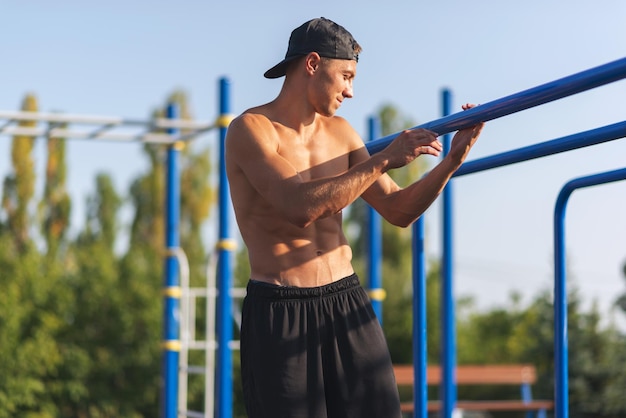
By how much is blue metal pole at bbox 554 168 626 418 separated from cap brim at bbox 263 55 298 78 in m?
0.97

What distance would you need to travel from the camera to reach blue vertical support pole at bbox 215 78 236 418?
19.4 ft

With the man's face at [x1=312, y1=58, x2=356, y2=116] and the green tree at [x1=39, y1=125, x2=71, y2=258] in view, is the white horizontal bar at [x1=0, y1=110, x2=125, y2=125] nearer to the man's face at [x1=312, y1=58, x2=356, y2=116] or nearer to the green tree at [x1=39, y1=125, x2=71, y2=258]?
the man's face at [x1=312, y1=58, x2=356, y2=116]

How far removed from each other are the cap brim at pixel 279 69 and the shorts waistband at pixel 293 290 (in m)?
0.51

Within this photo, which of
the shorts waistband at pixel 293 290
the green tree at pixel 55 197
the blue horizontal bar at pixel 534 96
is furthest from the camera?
the green tree at pixel 55 197

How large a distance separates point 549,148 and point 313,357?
91cm

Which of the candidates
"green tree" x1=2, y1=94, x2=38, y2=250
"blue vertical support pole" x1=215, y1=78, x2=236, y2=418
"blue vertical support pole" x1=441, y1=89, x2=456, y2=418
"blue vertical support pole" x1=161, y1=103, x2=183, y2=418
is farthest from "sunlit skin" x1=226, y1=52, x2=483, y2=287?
"green tree" x1=2, y1=94, x2=38, y2=250

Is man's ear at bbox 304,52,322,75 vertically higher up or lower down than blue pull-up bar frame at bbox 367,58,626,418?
higher up

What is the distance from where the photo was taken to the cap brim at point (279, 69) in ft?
8.13

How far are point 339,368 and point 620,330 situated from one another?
1201cm

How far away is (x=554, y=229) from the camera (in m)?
3.03

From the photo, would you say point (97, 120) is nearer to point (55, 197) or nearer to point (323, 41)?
point (323, 41)

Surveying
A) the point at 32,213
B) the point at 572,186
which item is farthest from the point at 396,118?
the point at 572,186

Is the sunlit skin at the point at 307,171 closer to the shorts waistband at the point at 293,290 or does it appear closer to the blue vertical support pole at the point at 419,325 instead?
the shorts waistband at the point at 293,290

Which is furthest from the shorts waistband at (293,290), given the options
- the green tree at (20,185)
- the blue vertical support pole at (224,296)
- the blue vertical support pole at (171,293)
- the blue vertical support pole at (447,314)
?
the green tree at (20,185)
